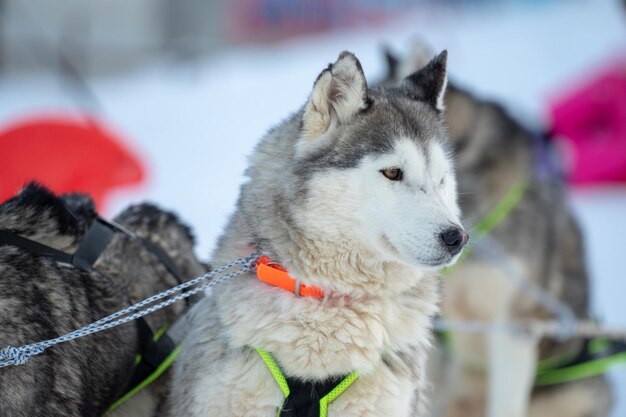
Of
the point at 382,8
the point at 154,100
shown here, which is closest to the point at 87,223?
the point at 154,100

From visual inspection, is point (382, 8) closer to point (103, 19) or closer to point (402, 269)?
point (103, 19)

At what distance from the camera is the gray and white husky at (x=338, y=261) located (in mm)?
2541

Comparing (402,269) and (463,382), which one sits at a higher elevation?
(402,269)

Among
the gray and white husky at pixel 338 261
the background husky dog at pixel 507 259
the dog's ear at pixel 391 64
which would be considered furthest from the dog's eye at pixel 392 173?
the dog's ear at pixel 391 64

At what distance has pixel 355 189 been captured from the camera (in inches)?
102

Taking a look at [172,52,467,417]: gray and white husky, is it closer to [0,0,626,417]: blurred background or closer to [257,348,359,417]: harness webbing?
[257,348,359,417]: harness webbing

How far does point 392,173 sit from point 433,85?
1.71 ft

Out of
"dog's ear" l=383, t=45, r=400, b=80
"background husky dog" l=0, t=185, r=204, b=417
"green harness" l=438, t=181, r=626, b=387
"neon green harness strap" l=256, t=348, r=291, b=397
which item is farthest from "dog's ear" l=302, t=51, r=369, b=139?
"dog's ear" l=383, t=45, r=400, b=80

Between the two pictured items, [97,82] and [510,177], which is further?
[97,82]

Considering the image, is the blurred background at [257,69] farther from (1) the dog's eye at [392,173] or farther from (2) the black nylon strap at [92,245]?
(1) the dog's eye at [392,173]

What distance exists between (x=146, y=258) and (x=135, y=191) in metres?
4.42

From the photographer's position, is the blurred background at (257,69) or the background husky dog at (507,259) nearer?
the background husky dog at (507,259)

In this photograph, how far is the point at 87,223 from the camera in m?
2.90

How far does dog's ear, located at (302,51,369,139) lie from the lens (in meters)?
2.63
